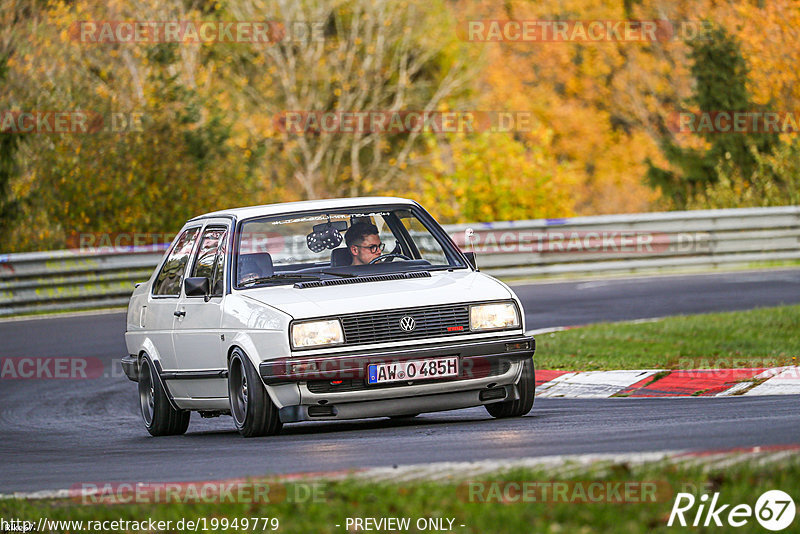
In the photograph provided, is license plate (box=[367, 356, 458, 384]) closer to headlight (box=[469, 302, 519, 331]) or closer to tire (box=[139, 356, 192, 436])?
headlight (box=[469, 302, 519, 331])

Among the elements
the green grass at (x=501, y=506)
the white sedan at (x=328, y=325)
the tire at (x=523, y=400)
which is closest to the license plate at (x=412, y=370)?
the white sedan at (x=328, y=325)

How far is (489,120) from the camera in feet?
144

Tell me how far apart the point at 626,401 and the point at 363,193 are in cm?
3399

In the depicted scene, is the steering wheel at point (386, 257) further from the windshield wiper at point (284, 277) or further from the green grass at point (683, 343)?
the green grass at point (683, 343)

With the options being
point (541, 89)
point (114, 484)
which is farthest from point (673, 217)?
point (541, 89)

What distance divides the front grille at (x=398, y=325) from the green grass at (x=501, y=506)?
2625mm

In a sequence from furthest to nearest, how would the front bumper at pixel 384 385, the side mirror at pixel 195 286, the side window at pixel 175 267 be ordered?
the side window at pixel 175 267 < the side mirror at pixel 195 286 < the front bumper at pixel 384 385

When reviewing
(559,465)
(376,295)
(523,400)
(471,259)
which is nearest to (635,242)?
(471,259)

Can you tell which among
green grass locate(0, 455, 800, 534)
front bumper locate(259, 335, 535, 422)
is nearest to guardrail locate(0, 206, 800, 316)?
front bumper locate(259, 335, 535, 422)

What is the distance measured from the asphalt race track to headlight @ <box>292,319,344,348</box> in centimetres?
61

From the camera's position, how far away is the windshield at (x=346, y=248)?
9.25m

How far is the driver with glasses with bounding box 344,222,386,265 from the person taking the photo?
9.51m

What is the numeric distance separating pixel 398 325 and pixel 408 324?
0.06 meters

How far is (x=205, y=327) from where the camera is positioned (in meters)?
9.27
